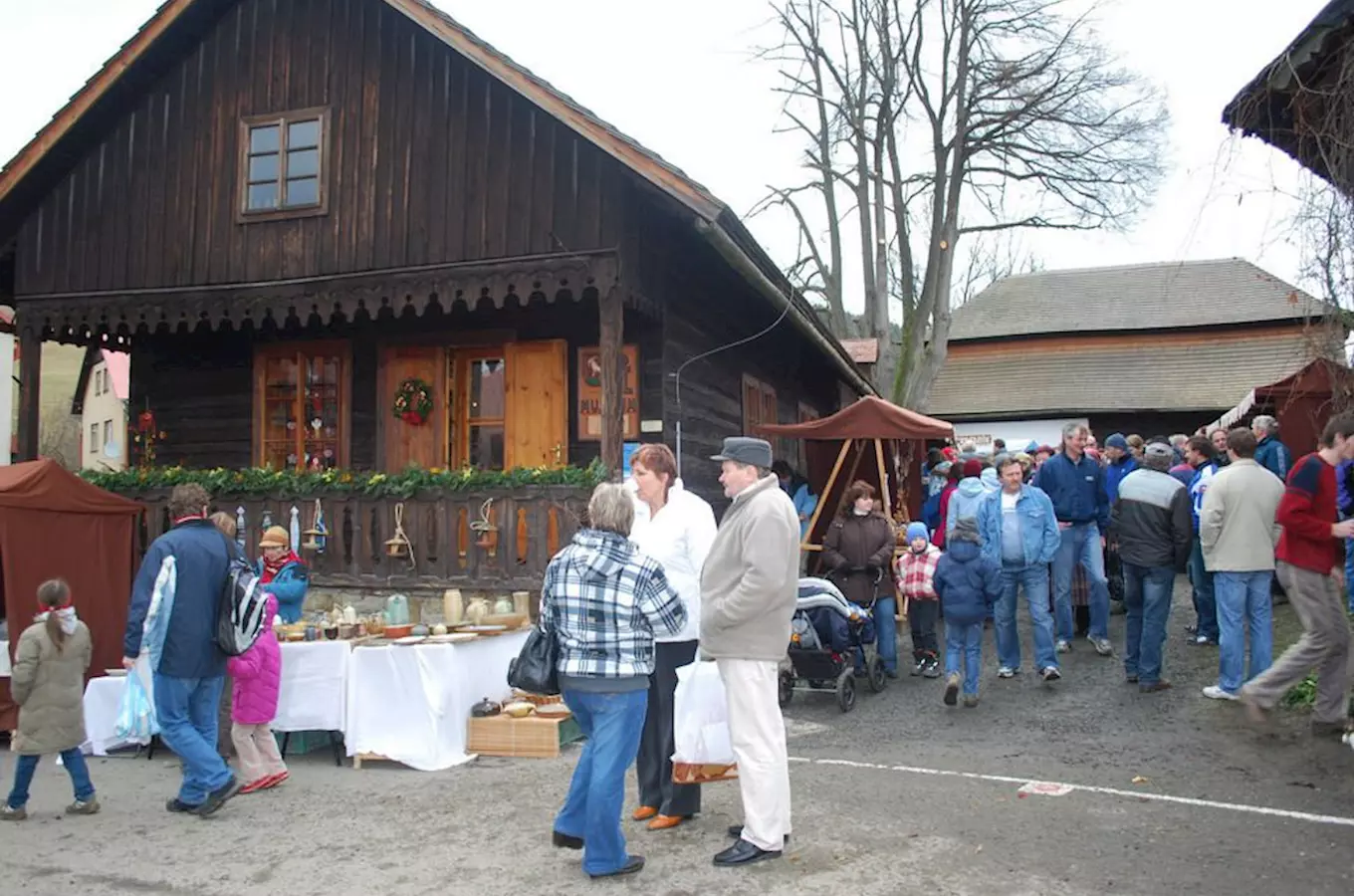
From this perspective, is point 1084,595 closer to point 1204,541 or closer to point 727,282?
point 1204,541

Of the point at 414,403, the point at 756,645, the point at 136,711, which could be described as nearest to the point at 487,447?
the point at 414,403

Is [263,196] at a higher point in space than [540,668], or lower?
higher

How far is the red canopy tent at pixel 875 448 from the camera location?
12.7m

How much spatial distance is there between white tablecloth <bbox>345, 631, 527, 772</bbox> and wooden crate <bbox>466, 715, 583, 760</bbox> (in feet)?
0.33

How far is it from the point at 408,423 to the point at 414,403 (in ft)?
0.93

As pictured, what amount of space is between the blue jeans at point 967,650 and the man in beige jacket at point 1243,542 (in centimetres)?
171

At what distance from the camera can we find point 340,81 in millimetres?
11883

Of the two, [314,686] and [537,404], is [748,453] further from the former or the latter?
[537,404]

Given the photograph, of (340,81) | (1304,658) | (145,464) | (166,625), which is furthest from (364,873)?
(145,464)

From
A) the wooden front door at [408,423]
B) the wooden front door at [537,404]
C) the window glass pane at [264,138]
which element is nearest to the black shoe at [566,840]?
the wooden front door at [537,404]

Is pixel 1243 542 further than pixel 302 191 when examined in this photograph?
No

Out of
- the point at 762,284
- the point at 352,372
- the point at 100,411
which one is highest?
the point at 100,411

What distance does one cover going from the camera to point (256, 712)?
22.2ft

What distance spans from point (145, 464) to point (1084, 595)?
36.6 ft
